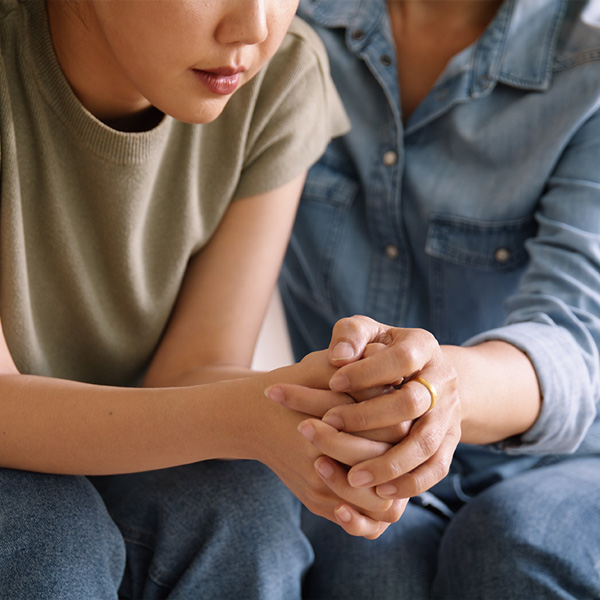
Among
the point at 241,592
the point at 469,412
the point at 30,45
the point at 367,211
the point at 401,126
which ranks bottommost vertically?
the point at 241,592

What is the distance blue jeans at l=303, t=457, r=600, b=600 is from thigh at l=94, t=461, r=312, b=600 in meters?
0.08

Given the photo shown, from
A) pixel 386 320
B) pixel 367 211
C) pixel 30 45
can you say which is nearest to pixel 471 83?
pixel 367 211

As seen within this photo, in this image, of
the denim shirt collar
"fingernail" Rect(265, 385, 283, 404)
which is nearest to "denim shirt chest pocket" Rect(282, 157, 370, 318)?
the denim shirt collar

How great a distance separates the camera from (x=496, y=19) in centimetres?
115

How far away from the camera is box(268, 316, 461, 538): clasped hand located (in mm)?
786

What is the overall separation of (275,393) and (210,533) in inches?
8.2

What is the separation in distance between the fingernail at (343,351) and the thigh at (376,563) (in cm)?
36

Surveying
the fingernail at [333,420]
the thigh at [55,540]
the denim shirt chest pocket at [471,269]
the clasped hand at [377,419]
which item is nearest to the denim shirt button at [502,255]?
the denim shirt chest pocket at [471,269]

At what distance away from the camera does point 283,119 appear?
3.49ft

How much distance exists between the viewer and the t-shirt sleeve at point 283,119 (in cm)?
106

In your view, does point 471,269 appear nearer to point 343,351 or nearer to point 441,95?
point 441,95

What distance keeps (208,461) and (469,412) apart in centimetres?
33

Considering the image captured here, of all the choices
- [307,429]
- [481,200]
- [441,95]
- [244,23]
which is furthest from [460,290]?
[244,23]

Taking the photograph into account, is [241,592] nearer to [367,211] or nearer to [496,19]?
[367,211]
